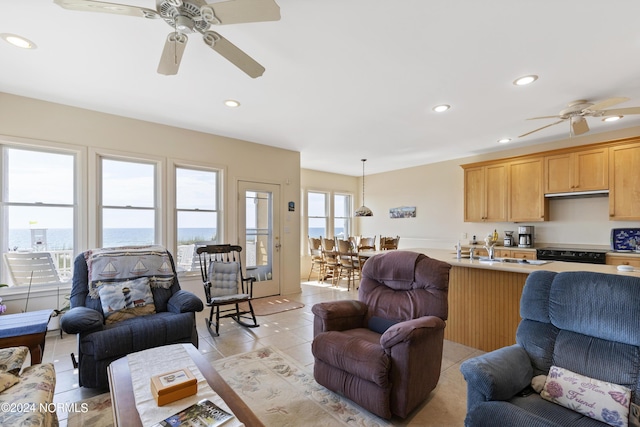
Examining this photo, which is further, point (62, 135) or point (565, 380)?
point (62, 135)

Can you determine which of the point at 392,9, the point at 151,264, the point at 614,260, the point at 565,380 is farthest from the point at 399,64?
the point at 614,260

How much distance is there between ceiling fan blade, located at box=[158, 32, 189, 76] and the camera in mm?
1830

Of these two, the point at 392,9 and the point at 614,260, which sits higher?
the point at 392,9

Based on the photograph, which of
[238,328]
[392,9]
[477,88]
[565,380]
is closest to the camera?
[565,380]

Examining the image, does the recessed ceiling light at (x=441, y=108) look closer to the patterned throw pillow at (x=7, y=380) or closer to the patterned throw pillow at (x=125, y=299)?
the patterned throw pillow at (x=125, y=299)

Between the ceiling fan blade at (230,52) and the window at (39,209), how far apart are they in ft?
9.55

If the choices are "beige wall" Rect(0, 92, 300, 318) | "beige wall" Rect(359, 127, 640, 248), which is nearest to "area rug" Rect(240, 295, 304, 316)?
"beige wall" Rect(0, 92, 300, 318)

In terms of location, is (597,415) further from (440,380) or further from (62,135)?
(62,135)

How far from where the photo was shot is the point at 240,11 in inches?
60.7

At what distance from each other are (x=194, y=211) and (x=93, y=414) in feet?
9.33

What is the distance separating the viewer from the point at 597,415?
135 cm

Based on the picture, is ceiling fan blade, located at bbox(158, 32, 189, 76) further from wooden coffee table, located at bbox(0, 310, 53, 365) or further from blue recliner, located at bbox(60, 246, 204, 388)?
wooden coffee table, located at bbox(0, 310, 53, 365)

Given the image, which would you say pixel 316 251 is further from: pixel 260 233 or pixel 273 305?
pixel 273 305

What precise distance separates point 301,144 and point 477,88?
9.38 ft
